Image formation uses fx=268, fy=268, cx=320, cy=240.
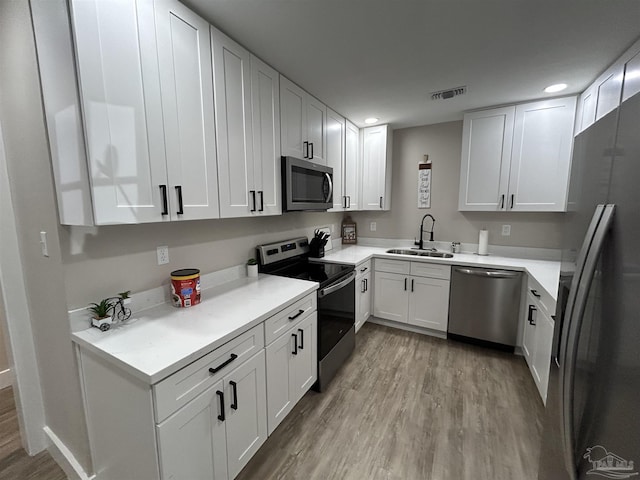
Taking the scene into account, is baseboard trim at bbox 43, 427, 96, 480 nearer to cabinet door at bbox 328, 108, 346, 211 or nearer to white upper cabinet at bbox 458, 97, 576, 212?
cabinet door at bbox 328, 108, 346, 211

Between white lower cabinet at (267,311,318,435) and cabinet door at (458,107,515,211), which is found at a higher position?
cabinet door at (458,107,515,211)

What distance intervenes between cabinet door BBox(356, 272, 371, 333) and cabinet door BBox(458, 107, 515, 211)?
1351mm

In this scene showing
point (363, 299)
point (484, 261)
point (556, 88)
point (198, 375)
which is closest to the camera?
point (198, 375)

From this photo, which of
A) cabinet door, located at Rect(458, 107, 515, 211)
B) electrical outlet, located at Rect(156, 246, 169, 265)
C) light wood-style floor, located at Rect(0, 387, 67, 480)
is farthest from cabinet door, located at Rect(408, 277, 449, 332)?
light wood-style floor, located at Rect(0, 387, 67, 480)

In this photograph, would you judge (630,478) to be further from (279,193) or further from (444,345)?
(444,345)

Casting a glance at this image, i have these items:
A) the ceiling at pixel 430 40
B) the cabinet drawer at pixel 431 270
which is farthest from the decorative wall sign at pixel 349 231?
the ceiling at pixel 430 40

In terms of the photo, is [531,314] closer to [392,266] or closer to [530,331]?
[530,331]

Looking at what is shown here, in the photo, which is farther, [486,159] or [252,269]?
[486,159]

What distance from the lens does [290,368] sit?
173cm

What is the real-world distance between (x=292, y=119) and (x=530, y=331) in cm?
269

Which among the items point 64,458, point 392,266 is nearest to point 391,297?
point 392,266

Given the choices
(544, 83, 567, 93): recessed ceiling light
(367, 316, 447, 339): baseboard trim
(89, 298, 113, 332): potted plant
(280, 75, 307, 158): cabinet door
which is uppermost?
(544, 83, 567, 93): recessed ceiling light

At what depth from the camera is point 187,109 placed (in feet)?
4.52

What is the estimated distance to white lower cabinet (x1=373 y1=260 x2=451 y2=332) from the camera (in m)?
2.88
